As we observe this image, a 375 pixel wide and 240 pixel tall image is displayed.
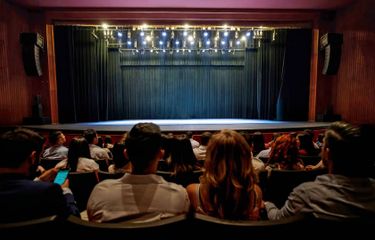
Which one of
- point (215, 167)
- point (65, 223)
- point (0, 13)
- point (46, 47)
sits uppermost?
point (0, 13)

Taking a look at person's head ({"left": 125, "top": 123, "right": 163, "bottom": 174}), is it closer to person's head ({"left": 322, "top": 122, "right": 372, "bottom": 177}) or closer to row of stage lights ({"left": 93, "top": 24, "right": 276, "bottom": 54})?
person's head ({"left": 322, "top": 122, "right": 372, "bottom": 177})

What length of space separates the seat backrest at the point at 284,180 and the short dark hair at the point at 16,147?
1746 millimetres

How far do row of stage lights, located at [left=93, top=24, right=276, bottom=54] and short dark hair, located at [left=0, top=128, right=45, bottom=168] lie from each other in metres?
9.36

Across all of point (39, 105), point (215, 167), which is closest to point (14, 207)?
point (215, 167)

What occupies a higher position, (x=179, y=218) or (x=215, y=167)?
(x=215, y=167)

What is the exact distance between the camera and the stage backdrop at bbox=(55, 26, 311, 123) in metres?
10.1

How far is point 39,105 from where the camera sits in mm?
8609

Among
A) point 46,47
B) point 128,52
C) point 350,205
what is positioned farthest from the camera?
point 128,52

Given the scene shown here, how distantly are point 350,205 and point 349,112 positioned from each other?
8.07m

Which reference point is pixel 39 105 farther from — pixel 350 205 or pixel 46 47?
pixel 350 205

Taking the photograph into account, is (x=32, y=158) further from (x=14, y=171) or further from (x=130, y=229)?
(x=130, y=229)

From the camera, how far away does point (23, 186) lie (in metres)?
1.33

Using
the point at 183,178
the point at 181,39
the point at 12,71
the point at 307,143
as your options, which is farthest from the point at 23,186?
the point at 181,39

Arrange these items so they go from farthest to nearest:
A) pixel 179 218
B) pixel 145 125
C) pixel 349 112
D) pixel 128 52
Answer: pixel 128 52 < pixel 349 112 < pixel 145 125 < pixel 179 218
